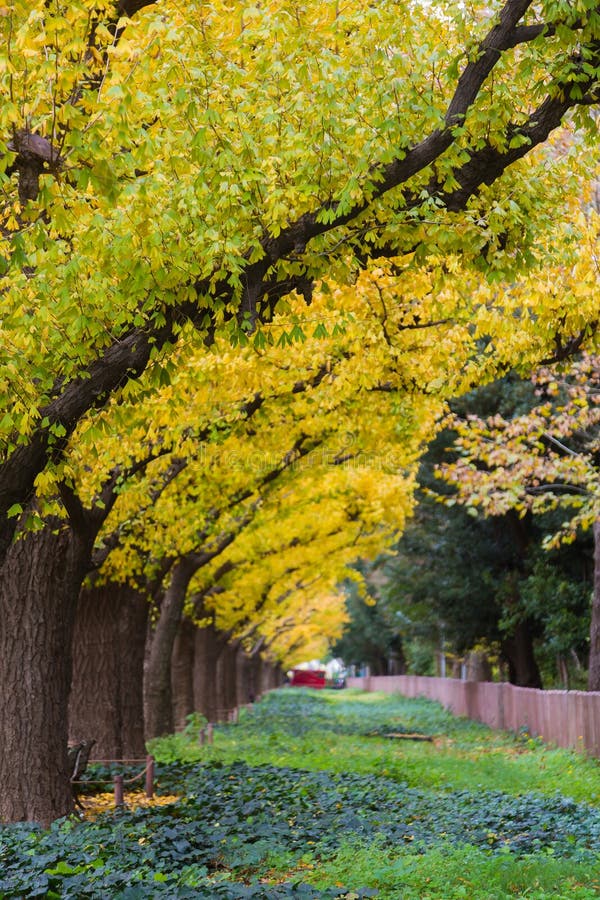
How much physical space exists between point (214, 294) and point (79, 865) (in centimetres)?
466

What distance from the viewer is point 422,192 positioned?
23.8 feet

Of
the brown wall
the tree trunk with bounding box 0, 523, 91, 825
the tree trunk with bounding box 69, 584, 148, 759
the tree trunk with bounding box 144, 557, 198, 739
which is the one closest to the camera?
the tree trunk with bounding box 0, 523, 91, 825

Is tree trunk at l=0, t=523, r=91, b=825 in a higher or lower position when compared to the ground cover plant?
→ higher

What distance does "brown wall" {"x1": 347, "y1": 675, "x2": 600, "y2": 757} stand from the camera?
18573mm

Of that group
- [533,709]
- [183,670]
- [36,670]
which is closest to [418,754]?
[533,709]

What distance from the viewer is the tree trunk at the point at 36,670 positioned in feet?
37.3

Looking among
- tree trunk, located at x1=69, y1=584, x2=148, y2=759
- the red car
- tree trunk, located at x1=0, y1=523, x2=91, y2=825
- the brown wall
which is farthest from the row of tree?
the red car

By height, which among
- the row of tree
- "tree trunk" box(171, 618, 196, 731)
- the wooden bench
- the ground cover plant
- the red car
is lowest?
the red car

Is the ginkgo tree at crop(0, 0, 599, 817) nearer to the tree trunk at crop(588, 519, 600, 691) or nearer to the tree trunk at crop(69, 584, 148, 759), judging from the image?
the tree trunk at crop(69, 584, 148, 759)

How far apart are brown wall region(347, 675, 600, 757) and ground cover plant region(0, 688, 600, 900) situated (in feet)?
2.44

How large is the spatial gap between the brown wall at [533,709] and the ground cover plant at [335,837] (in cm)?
74

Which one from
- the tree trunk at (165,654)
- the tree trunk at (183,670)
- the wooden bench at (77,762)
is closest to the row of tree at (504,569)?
the tree trunk at (165,654)

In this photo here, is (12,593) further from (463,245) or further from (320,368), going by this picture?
(463,245)

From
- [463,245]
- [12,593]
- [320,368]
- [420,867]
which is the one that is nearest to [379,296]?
[320,368]
